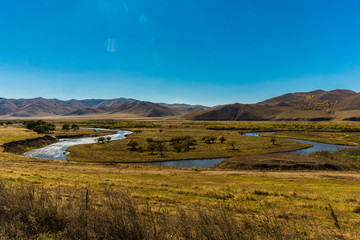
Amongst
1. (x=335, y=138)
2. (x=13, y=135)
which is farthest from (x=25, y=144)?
(x=335, y=138)

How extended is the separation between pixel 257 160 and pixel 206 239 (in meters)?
36.5

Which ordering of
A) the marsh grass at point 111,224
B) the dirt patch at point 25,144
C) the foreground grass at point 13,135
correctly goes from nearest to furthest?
1. the marsh grass at point 111,224
2. the dirt patch at point 25,144
3. the foreground grass at point 13,135

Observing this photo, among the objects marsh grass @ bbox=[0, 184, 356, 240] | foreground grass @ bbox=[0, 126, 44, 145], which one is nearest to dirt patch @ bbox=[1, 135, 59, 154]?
foreground grass @ bbox=[0, 126, 44, 145]

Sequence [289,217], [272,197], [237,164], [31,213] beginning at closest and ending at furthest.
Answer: [31,213] < [289,217] < [272,197] < [237,164]

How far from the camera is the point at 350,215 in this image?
1180cm

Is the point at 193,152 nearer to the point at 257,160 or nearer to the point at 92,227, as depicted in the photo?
the point at 257,160

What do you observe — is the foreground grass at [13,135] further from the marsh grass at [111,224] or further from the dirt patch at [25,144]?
the marsh grass at [111,224]

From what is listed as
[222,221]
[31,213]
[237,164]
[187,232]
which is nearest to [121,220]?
[187,232]

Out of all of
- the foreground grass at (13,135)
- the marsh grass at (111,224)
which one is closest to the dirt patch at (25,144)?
the foreground grass at (13,135)

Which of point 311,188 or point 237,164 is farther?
point 237,164

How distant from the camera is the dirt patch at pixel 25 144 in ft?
167

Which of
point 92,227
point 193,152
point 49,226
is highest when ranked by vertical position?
point 92,227

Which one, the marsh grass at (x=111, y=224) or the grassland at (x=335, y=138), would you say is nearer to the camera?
the marsh grass at (x=111, y=224)

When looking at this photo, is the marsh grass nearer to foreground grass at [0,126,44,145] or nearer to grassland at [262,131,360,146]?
foreground grass at [0,126,44,145]
